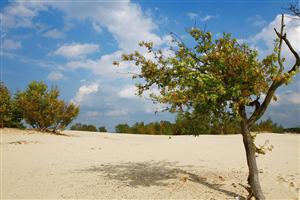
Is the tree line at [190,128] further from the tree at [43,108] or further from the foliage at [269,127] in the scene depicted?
the tree at [43,108]

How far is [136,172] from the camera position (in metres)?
12.0

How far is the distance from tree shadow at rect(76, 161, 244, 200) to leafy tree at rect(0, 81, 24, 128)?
54.7ft

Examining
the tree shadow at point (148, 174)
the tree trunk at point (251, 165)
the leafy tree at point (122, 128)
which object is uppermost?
the leafy tree at point (122, 128)

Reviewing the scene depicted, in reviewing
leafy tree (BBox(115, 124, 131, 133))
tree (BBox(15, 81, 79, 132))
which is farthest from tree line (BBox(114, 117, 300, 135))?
tree (BBox(15, 81, 79, 132))

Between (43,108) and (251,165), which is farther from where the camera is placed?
(43,108)

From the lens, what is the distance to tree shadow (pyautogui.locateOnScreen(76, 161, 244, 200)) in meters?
10.4

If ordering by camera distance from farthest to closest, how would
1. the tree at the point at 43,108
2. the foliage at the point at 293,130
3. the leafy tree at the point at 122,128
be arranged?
the leafy tree at the point at 122,128
the foliage at the point at 293,130
the tree at the point at 43,108

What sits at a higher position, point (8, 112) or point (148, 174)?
point (8, 112)

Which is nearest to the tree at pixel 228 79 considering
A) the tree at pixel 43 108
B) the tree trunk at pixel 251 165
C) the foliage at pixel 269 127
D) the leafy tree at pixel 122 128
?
the tree trunk at pixel 251 165

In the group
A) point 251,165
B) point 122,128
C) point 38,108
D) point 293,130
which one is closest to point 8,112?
point 38,108

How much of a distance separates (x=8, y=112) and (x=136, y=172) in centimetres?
1914

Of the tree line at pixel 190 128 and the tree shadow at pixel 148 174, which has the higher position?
the tree line at pixel 190 128

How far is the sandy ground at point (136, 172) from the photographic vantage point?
9.47 meters

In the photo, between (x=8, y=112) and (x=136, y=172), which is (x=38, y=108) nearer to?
(x=8, y=112)
